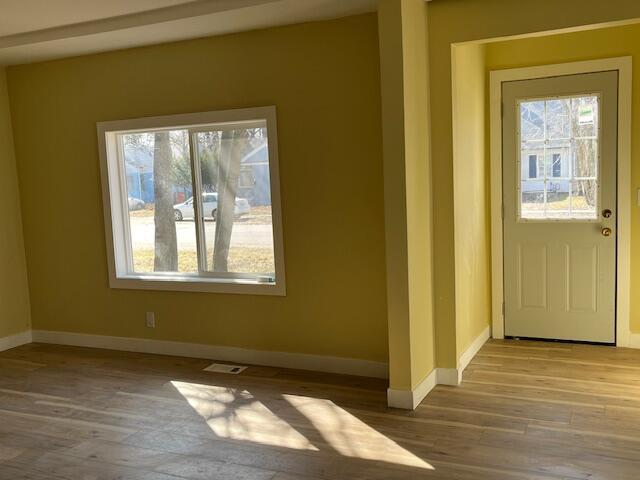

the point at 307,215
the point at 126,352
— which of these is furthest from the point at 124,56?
the point at 126,352

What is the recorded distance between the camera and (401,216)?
3375 mm

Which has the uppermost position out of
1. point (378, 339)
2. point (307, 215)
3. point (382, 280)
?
point (307, 215)

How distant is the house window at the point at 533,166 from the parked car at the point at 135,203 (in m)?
3.01

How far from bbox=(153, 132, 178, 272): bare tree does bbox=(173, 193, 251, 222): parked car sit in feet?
0.26

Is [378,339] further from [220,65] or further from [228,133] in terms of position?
[220,65]

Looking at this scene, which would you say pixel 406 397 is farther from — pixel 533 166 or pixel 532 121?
pixel 532 121

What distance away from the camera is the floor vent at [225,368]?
4.27 meters

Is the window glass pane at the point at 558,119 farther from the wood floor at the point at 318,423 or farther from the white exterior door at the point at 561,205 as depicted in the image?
the wood floor at the point at 318,423

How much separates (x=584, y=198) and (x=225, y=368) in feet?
9.45

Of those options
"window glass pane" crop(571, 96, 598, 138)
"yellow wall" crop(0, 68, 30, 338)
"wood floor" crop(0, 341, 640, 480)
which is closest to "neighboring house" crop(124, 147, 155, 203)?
"yellow wall" crop(0, 68, 30, 338)

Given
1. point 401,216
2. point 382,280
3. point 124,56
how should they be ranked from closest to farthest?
point 401,216 → point 382,280 → point 124,56

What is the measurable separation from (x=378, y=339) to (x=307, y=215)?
3.13 feet

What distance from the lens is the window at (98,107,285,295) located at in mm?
4328

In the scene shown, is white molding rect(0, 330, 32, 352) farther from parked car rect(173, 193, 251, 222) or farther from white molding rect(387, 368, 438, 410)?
white molding rect(387, 368, 438, 410)
